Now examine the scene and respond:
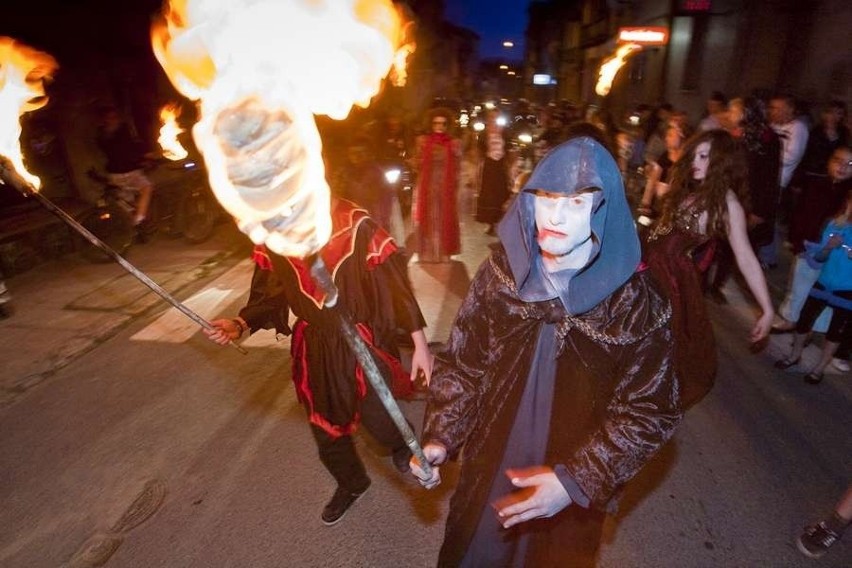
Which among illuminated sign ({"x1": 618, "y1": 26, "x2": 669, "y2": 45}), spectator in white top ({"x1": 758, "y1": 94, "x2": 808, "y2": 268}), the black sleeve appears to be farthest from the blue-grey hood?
illuminated sign ({"x1": 618, "y1": 26, "x2": 669, "y2": 45})

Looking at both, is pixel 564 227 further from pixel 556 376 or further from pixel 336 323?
pixel 336 323

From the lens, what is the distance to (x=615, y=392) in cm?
174

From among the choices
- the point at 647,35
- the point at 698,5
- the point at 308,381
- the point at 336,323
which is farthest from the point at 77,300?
the point at 647,35

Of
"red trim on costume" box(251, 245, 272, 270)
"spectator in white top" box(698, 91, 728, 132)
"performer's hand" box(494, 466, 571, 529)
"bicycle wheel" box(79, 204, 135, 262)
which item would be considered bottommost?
"bicycle wheel" box(79, 204, 135, 262)

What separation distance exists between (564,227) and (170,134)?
515 inches

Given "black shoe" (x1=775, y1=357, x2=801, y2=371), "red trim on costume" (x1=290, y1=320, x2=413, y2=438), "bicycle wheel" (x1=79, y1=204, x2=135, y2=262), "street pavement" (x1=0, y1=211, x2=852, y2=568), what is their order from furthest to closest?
"bicycle wheel" (x1=79, y1=204, x2=135, y2=262) < "black shoe" (x1=775, y1=357, x2=801, y2=371) < "street pavement" (x1=0, y1=211, x2=852, y2=568) < "red trim on costume" (x1=290, y1=320, x2=413, y2=438)

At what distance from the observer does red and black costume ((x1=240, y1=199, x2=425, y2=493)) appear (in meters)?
2.70

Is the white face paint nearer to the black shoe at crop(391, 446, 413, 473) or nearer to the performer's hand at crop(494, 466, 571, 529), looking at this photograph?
the performer's hand at crop(494, 466, 571, 529)

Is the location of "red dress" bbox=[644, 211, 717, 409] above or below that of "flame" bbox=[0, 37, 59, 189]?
below

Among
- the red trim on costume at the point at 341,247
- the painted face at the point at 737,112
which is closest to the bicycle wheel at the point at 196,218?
the red trim on costume at the point at 341,247

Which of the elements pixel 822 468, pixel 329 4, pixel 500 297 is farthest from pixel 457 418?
pixel 822 468

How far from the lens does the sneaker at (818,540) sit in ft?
9.70

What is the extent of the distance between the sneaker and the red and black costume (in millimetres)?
2514

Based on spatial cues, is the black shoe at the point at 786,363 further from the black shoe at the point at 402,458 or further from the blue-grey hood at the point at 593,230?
the blue-grey hood at the point at 593,230
